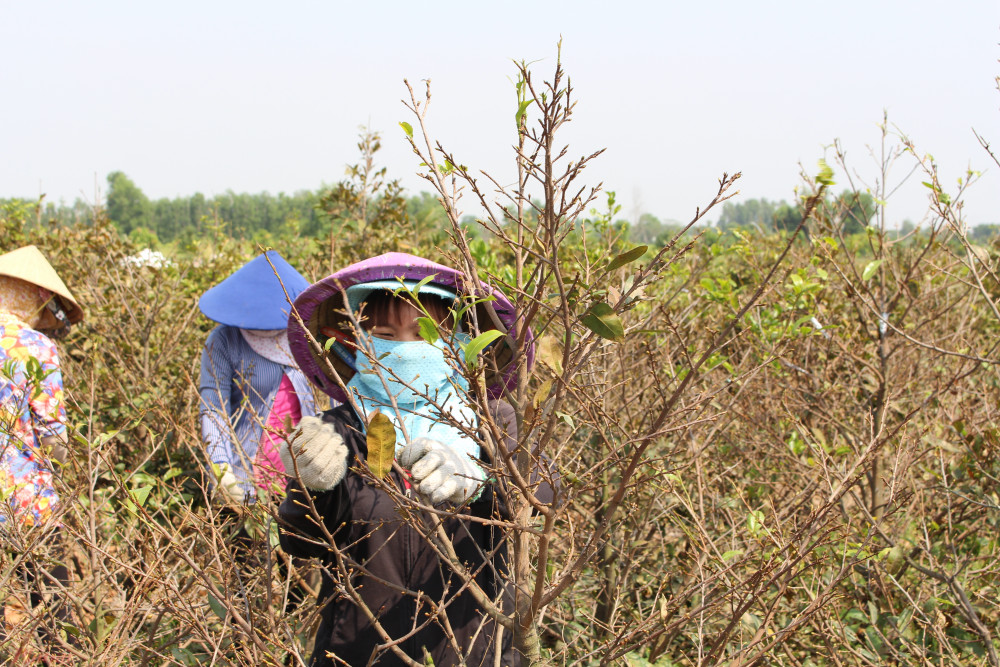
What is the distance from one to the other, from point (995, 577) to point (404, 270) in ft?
8.25

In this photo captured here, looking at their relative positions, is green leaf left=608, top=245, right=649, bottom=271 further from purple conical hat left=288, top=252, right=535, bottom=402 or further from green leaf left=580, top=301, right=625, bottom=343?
purple conical hat left=288, top=252, right=535, bottom=402

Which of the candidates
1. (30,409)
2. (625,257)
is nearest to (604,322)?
(625,257)

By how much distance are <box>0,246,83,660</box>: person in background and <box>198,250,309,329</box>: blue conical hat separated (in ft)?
1.95

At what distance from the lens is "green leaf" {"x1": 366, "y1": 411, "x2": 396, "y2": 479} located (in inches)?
45.3

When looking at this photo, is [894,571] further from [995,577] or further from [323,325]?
[323,325]

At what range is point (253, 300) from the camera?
3322mm

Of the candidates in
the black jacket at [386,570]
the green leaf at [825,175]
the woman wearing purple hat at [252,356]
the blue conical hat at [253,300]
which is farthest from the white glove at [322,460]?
the blue conical hat at [253,300]

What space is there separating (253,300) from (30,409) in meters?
1.30

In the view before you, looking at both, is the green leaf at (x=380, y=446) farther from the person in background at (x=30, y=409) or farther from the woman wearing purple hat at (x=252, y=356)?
the woman wearing purple hat at (x=252, y=356)

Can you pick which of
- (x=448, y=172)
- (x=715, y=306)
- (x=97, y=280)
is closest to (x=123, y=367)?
(x=97, y=280)

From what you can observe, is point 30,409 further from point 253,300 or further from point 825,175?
point 825,175

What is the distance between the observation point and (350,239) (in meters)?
4.61

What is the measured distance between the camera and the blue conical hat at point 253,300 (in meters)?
3.26

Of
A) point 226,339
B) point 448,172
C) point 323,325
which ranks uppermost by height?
point 448,172
